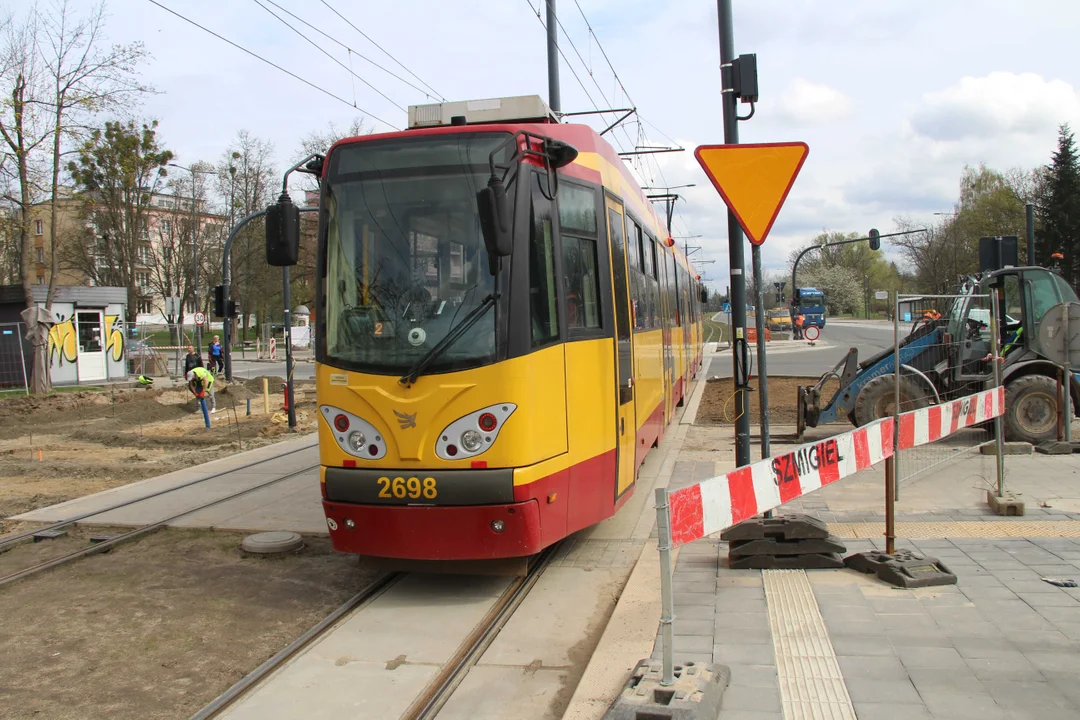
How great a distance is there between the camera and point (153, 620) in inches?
228

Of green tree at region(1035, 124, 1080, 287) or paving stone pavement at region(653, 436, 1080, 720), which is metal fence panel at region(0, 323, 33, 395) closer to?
paving stone pavement at region(653, 436, 1080, 720)

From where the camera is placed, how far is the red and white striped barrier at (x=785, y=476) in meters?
4.43

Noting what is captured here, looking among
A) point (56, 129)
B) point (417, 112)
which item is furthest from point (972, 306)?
point (56, 129)

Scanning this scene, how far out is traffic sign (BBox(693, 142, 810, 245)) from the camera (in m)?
6.14

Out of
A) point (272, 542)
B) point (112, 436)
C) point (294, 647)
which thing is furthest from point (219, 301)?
point (294, 647)

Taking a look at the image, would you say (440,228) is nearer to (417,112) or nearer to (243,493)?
(417,112)

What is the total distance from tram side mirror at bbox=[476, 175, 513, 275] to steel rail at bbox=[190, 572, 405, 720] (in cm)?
274

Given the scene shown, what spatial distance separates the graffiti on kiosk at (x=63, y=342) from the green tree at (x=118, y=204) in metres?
4.76

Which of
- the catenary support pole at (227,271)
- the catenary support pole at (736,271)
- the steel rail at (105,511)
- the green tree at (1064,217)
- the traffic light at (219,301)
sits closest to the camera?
the catenary support pole at (736,271)

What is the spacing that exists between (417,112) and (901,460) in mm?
6221

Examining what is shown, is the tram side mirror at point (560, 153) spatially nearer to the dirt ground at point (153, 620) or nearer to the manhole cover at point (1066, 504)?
the dirt ground at point (153, 620)

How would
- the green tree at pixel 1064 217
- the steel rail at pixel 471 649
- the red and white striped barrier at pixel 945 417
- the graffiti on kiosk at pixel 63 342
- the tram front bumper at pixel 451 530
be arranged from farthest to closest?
the green tree at pixel 1064 217 → the graffiti on kiosk at pixel 63 342 → the red and white striped barrier at pixel 945 417 → the tram front bumper at pixel 451 530 → the steel rail at pixel 471 649

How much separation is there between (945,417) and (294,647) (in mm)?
6072

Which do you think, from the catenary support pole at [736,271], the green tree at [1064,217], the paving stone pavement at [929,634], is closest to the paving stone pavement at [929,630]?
the paving stone pavement at [929,634]
